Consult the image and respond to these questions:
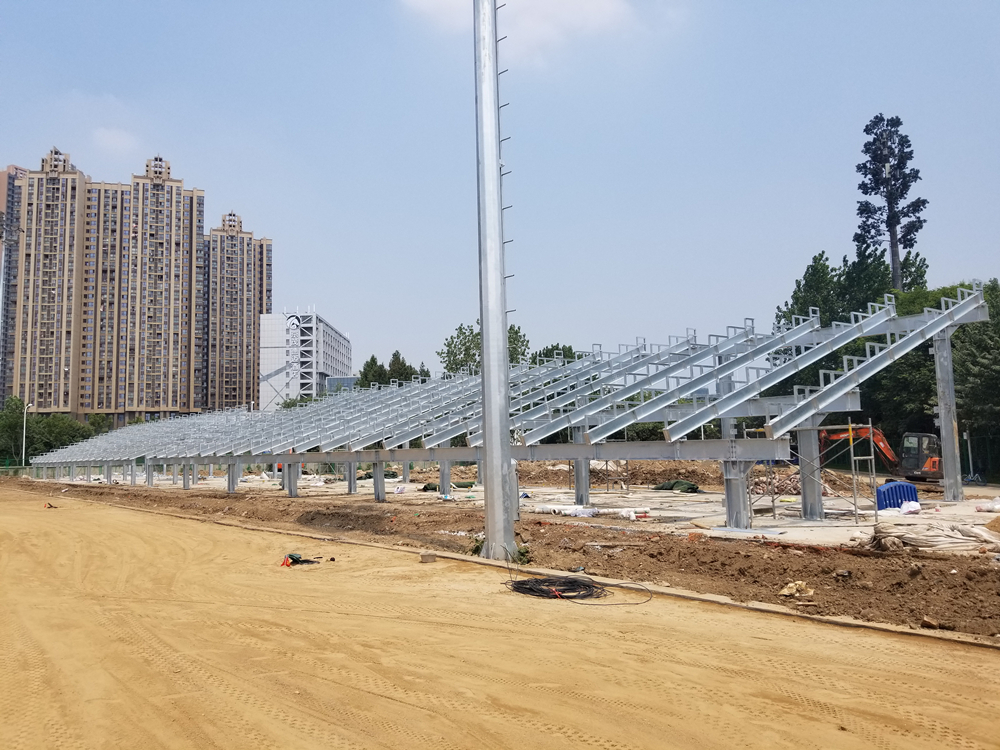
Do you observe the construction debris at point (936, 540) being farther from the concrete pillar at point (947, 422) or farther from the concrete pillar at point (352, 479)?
the concrete pillar at point (352, 479)

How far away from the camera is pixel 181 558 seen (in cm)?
1244

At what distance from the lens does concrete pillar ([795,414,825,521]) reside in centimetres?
1602

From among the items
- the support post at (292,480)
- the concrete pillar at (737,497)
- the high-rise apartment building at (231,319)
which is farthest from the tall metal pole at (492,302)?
the high-rise apartment building at (231,319)

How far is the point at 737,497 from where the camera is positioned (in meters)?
14.4

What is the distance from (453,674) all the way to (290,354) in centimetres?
9797

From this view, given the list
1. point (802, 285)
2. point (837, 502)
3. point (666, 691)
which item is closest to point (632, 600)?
point (666, 691)

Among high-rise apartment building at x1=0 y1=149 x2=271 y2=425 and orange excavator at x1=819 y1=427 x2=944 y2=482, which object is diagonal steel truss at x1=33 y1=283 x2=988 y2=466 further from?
high-rise apartment building at x1=0 y1=149 x2=271 y2=425

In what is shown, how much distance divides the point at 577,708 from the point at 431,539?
984cm

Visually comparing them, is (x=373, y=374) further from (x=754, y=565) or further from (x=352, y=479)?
(x=754, y=565)

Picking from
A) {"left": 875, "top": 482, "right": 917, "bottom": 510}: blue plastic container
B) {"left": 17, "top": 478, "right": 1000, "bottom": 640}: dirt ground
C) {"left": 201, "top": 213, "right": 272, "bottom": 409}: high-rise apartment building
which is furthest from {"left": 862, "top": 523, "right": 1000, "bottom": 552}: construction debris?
{"left": 201, "top": 213, "right": 272, "bottom": 409}: high-rise apartment building

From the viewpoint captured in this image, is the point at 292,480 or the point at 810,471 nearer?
the point at 810,471

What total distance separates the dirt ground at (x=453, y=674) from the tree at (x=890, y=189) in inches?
1767

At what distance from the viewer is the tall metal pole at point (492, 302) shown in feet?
37.3

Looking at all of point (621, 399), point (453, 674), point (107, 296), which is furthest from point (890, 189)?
point (107, 296)
